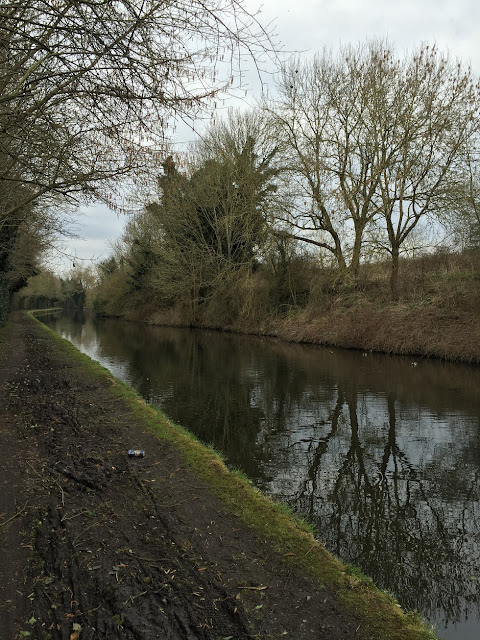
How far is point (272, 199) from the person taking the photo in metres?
26.1

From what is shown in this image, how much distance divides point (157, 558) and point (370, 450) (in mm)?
4698

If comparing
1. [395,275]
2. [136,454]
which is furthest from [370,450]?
[395,275]

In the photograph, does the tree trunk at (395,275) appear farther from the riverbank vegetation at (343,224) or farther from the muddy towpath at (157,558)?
the muddy towpath at (157,558)

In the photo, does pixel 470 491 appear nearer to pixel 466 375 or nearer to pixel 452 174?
pixel 466 375

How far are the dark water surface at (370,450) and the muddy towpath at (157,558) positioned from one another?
70 cm

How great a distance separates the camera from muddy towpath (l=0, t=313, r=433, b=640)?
121 inches

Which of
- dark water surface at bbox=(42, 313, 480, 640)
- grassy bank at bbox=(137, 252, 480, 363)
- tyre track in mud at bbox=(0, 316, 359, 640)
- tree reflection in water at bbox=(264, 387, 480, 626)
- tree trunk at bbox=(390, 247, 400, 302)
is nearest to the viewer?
tyre track in mud at bbox=(0, 316, 359, 640)

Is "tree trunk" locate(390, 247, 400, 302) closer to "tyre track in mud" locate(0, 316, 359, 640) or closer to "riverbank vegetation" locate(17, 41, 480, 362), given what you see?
"riverbank vegetation" locate(17, 41, 480, 362)

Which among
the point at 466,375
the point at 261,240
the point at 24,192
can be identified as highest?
the point at 261,240

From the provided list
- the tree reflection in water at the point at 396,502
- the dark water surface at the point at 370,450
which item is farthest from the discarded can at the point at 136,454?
the tree reflection in water at the point at 396,502

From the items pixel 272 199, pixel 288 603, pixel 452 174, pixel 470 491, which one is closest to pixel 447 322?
pixel 452 174

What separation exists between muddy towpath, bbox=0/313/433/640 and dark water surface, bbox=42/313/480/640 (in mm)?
700

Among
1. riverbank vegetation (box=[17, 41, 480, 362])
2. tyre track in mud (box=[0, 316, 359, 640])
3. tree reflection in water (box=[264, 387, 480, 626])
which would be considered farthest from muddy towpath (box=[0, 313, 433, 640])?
riverbank vegetation (box=[17, 41, 480, 362])

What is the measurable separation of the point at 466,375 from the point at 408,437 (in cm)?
780
